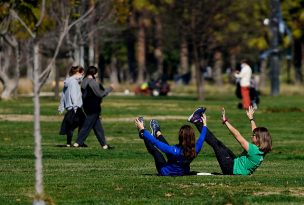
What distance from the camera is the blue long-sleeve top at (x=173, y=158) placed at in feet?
60.2

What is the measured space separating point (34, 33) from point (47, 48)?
49462 mm

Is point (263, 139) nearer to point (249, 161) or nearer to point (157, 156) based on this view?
point (249, 161)

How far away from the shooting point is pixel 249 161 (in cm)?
1880

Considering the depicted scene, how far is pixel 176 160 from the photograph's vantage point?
60.6 ft

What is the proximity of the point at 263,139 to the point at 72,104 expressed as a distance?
9653 millimetres

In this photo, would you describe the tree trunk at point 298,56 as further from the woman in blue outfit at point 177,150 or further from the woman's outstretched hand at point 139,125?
the woman in blue outfit at point 177,150

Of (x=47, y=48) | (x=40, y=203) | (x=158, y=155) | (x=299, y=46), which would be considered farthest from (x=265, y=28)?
(x=40, y=203)

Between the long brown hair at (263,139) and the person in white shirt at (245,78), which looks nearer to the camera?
the long brown hair at (263,139)

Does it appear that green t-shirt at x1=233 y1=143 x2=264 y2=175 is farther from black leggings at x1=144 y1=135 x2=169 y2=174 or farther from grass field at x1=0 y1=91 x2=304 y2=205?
black leggings at x1=144 y1=135 x2=169 y2=174

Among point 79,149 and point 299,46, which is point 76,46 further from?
point 299,46

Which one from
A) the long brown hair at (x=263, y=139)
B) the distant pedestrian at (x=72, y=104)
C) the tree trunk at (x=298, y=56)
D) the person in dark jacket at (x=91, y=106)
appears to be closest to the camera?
the long brown hair at (x=263, y=139)

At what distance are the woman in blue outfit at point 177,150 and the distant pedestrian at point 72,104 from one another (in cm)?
843

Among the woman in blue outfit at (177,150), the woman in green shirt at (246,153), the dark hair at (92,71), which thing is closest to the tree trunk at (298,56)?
the dark hair at (92,71)

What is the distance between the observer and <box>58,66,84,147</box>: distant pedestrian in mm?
27578
